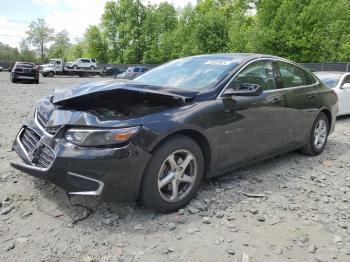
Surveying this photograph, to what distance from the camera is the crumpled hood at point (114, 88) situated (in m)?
3.26

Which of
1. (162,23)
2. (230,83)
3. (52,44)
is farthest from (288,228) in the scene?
(52,44)

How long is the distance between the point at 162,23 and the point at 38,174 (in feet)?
198

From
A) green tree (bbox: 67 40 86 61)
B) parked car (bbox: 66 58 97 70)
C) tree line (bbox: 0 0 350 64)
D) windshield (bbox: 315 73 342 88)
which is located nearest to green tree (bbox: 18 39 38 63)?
tree line (bbox: 0 0 350 64)

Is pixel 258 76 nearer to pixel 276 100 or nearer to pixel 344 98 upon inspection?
pixel 276 100

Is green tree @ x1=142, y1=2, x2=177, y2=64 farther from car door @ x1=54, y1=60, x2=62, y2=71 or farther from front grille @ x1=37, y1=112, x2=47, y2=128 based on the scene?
front grille @ x1=37, y1=112, x2=47, y2=128

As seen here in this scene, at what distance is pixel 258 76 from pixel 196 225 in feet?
7.01

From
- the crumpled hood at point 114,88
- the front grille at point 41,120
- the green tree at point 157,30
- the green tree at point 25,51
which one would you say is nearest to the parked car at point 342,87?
the crumpled hood at point 114,88

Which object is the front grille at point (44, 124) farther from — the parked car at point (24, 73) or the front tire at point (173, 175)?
the parked car at point (24, 73)

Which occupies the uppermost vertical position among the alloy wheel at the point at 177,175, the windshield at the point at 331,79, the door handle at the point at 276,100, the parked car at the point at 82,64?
the parked car at the point at 82,64

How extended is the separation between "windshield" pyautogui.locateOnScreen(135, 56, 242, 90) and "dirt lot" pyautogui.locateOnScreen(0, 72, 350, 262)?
122cm

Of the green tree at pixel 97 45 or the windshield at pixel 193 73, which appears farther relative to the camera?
the green tree at pixel 97 45

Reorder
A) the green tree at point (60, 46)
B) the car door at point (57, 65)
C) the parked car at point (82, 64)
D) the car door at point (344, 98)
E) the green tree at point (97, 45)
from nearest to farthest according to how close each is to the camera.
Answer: the car door at point (344, 98)
the car door at point (57, 65)
the parked car at point (82, 64)
the green tree at point (97, 45)
the green tree at point (60, 46)

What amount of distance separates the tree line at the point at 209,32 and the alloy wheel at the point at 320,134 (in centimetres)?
2616

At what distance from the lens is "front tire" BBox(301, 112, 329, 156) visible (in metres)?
5.48
